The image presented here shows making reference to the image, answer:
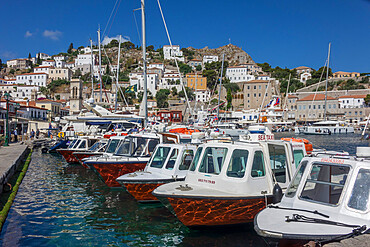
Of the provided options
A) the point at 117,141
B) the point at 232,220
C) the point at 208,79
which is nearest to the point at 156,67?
the point at 208,79

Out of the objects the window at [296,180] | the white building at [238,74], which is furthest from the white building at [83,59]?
the window at [296,180]

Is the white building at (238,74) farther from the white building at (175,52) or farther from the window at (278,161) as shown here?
the window at (278,161)

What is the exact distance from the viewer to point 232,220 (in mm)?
9172

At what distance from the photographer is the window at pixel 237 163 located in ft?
30.8

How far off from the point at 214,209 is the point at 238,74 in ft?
487

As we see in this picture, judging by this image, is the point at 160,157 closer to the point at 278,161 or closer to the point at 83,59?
the point at 278,161

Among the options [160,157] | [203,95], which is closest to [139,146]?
[160,157]

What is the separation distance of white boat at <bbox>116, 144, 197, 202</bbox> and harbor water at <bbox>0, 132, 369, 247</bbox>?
2.46ft

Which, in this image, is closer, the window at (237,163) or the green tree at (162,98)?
the window at (237,163)

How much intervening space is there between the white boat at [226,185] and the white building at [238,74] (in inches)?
5703

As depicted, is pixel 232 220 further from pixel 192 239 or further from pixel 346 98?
pixel 346 98

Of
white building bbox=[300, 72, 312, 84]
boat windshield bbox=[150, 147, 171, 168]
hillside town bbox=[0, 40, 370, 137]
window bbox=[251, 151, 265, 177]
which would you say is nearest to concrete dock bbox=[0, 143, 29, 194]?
boat windshield bbox=[150, 147, 171, 168]

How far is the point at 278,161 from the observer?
10539 mm

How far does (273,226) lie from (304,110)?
11241 centimetres
